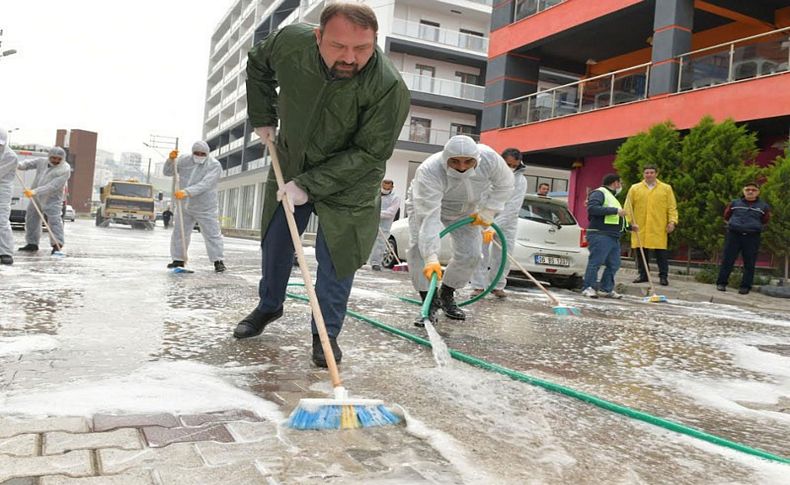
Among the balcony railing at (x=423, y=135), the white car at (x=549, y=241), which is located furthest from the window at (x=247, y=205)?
the white car at (x=549, y=241)

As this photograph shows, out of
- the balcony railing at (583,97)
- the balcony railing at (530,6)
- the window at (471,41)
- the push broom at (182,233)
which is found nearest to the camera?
the push broom at (182,233)

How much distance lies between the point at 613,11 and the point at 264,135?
13.4m

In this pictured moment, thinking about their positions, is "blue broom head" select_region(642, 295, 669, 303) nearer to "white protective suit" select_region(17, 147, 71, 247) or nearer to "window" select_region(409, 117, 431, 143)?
"white protective suit" select_region(17, 147, 71, 247)

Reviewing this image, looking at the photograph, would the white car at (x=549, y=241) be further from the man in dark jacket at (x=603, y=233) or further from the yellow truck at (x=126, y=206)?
the yellow truck at (x=126, y=206)

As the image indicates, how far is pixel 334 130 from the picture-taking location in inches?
123

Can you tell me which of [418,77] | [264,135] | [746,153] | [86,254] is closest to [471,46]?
[418,77]

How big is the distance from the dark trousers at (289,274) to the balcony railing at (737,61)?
10470 millimetres

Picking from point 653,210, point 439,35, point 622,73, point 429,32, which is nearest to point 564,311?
point 653,210

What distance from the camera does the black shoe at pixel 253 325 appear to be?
11.8 ft

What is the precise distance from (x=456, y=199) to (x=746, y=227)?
5667mm

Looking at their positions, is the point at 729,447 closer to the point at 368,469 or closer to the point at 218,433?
the point at 368,469

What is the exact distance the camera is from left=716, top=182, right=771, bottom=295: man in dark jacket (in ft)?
28.9

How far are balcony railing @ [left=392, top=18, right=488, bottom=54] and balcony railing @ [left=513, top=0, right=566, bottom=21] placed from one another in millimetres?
13479

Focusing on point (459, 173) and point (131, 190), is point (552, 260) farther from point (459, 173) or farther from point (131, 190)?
point (131, 190)
